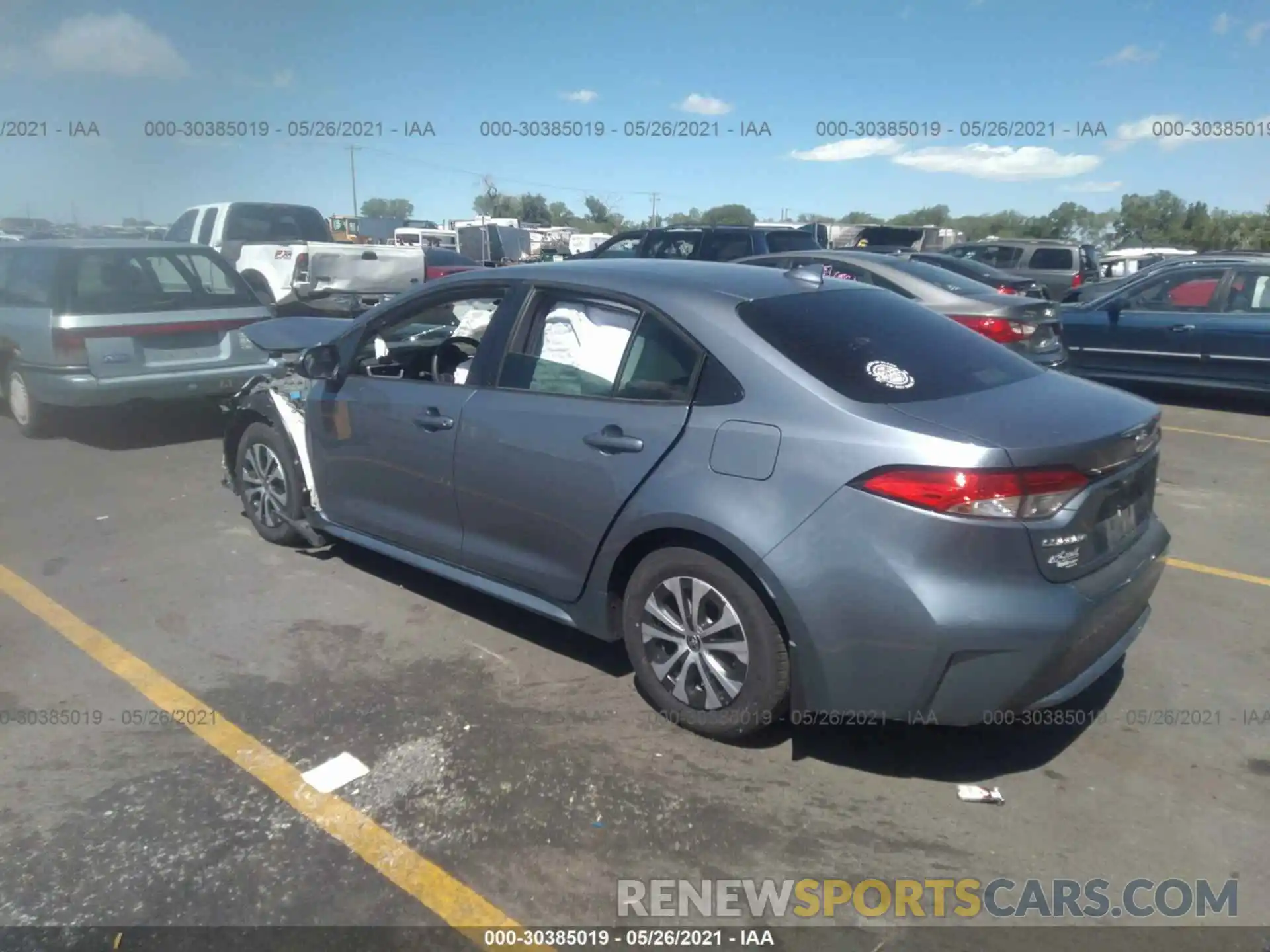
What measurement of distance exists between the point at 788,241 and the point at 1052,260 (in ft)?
25.8

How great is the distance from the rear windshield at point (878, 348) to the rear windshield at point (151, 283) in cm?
596

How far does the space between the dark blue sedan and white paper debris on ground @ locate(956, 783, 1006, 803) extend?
8.28 meters

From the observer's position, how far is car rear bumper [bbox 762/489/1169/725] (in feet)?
9.62

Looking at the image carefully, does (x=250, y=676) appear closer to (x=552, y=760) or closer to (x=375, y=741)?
(x=375, y=741)

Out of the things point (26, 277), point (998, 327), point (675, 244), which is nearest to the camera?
point (26, 277)

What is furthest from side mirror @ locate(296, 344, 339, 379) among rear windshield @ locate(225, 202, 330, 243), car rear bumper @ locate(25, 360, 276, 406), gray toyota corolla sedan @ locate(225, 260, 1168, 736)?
rear windshield @ locate(225, 202, 330, 243)

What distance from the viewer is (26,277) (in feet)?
25.7

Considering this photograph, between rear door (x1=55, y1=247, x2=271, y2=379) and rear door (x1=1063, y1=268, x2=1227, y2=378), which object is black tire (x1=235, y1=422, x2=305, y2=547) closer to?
rear door (x1=55, y1=247, x2=271, y2=379)

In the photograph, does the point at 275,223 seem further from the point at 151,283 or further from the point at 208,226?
the point at 151,283

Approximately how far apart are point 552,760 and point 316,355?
8.20ft

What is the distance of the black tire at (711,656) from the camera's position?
10.7 feet

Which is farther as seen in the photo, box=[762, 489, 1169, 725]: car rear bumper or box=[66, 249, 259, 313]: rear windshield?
box=[66, 249, 259, 313]: rear windshield

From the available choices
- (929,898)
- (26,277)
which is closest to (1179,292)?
(929,898)

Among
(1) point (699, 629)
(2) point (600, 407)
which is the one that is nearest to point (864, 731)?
(1) point (699, 629)
